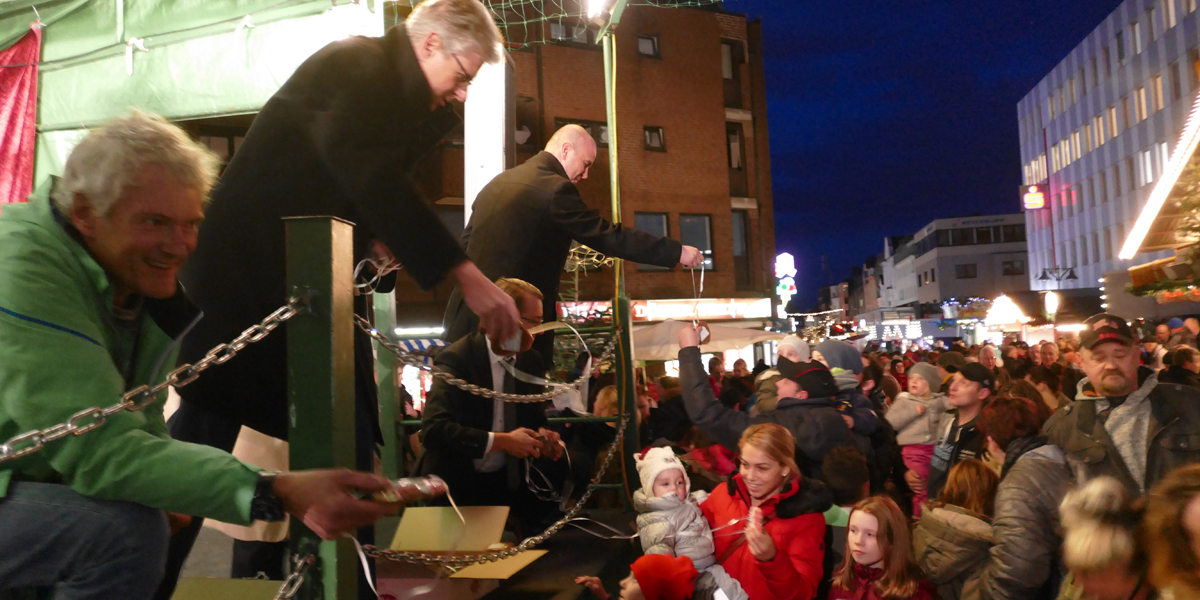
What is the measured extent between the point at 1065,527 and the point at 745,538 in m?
1.48

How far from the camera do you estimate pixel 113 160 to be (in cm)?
165

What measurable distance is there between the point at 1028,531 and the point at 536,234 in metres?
2.50

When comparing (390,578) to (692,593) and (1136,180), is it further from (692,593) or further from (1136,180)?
(1136,180)

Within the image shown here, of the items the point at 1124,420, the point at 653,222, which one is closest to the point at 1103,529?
the point at 1124,420

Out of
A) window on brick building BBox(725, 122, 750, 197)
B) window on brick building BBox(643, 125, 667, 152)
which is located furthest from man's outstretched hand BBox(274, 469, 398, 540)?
window on brick building BBox(725, 122, 750, 197)

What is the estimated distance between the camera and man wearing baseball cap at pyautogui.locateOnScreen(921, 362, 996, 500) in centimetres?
531

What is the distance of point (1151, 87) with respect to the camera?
1560 inches

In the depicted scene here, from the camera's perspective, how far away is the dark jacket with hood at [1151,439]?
3590 millimetres

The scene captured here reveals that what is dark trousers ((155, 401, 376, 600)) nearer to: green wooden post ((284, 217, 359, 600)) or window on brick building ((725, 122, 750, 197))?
green wooden post ((284, 217, 359, 600))

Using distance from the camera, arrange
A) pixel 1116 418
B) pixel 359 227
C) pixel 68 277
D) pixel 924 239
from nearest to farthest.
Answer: pixel 68 277, pixel 359 227, pixel 1116 418, pixel 924 239

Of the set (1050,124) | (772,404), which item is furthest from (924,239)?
(772,404)

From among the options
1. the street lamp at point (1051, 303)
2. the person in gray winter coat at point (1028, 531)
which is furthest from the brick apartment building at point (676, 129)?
the person in gray winter coat at point (1028, 531)

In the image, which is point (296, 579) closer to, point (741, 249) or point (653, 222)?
point (653, 222)

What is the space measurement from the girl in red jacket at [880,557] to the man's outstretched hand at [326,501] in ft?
9.36
